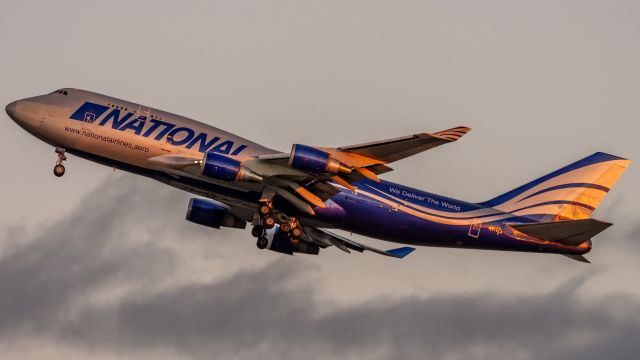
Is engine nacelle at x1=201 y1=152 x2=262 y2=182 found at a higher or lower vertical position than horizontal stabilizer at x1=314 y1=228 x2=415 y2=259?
higher

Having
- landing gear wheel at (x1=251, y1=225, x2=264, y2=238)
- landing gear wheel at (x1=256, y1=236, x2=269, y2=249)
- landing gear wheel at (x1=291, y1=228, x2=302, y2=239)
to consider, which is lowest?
landing gear wheel at (x1=256, y1=236, x2=269, y2=249)

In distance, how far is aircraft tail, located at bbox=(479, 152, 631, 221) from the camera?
6956 centimetres

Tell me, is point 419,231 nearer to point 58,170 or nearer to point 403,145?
point 403,145

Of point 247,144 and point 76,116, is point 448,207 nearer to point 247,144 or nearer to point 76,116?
point 247,144

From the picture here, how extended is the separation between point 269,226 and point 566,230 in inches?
618

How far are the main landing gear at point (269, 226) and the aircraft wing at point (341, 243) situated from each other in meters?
3.47

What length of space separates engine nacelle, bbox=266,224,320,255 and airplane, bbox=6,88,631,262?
10.3 ft

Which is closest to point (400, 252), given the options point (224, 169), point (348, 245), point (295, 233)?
point (348, 245)

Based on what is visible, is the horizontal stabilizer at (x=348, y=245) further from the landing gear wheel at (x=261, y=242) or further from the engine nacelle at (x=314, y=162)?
the engine nacelle at (x=314, y=162)

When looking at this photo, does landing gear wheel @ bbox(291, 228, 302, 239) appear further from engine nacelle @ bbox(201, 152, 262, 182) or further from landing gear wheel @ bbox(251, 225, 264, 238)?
engine nacelle @ bbox(201, 152, 262, 182)

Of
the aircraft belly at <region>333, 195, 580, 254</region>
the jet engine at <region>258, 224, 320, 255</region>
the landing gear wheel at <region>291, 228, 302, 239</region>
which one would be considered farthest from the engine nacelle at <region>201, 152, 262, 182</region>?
the jet engine at <region>258, 224, 320, 255</region>

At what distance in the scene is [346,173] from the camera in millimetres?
60469

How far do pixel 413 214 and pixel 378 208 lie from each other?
204 centimetres

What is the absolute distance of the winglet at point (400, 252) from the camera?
72375mm
